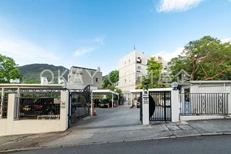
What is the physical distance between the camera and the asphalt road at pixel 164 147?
4.64 m

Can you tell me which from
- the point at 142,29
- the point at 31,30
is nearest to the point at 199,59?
the point at 142,29

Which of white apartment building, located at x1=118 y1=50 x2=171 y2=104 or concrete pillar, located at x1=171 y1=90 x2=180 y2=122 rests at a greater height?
white apartment building, located at x1=118 y1=50 x2=171 y2=104

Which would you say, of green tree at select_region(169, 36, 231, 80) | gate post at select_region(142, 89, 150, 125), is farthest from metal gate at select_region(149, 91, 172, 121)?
green tree at select_region(169, 36, 231, 80)

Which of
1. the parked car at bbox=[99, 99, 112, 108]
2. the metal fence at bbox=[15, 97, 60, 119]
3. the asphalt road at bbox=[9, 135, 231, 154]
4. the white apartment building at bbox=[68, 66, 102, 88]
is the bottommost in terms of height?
the parked car at bbox=[99, 99, 112, 108]

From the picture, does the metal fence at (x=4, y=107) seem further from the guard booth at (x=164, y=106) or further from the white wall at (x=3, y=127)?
the guard booth at (x=164, y=106)

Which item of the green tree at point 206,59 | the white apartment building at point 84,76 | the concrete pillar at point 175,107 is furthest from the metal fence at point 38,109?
the white apartment building at point 84,76

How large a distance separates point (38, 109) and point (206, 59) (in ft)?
56.4

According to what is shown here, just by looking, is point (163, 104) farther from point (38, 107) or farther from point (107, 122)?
point (38, 107)

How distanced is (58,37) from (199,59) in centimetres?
1664

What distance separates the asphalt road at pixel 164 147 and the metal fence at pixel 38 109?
312 centimetres

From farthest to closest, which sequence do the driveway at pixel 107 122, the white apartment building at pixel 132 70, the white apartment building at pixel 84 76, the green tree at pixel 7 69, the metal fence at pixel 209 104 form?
the white apartment building at pixel 132 70 < the white apartment building at pixel 84 76 < the green tree at pixel 7 69 < the metal fence at pixel 209 104 < the driveway at pixel 107 122

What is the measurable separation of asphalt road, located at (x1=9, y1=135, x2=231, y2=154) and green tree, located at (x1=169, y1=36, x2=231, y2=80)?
1350 centimetres

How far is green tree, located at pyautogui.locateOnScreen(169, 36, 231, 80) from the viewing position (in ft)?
55.7

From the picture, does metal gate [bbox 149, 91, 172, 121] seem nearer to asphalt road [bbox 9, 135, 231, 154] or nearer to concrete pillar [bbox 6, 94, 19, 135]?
asphalt road [bbox 9, 135, 231, 154]
